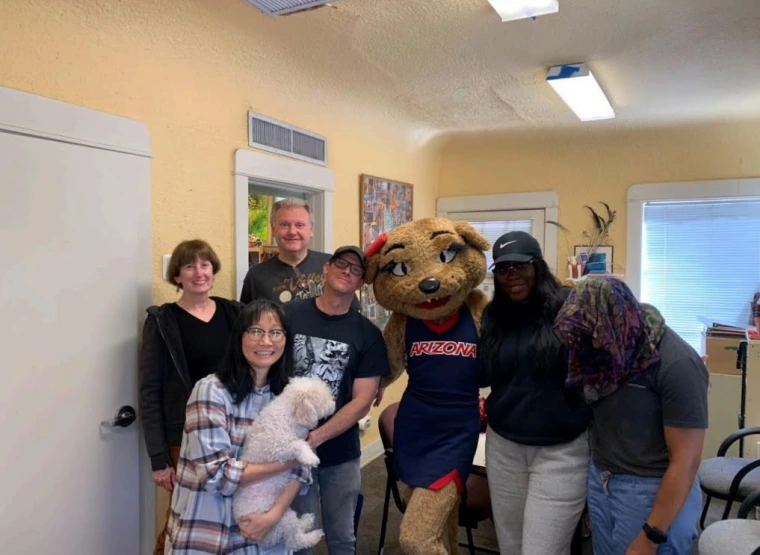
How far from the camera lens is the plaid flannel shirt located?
1406 mm

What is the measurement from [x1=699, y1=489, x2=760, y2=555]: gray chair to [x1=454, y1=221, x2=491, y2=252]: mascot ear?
1.29 meters

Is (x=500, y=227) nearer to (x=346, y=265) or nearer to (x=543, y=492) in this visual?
(x=346, y=265)

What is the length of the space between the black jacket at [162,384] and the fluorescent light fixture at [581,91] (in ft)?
7.57

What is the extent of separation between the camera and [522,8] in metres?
2.06

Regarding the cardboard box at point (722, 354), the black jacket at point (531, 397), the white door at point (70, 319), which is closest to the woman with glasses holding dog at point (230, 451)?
the white door at point (70, 319)

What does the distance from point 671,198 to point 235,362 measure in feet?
12.4

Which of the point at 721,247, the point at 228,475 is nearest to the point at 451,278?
the point at 228,475

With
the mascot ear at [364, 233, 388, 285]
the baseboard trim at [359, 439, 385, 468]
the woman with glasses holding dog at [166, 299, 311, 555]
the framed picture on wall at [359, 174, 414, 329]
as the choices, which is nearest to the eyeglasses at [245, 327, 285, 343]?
the woman with glasses holding dog at [166, 299, 311, 555]

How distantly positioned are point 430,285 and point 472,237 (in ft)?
0.94

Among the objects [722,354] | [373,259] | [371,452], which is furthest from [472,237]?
[722,354]

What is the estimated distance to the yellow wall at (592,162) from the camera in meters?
3.95

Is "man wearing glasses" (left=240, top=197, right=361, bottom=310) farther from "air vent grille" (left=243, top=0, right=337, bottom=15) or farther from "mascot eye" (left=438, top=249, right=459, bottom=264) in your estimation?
"air vent grille" (left=243, top=0, right=337, bottom=15)

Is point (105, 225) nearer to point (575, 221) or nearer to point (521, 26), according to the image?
point (521, 26)

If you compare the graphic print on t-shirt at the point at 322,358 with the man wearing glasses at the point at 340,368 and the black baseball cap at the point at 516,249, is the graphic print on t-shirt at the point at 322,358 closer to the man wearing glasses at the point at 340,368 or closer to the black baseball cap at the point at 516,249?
the man wearing glasses at the point at 340,368
